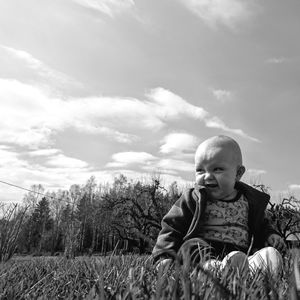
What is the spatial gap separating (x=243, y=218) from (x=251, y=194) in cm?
26

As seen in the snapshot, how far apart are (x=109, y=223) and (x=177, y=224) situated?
26.5m

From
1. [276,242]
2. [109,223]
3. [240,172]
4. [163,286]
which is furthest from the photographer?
[109,223]

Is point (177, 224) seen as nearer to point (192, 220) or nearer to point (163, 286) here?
point (192, 220)

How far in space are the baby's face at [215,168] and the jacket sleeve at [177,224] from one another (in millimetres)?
185

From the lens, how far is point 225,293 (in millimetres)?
779

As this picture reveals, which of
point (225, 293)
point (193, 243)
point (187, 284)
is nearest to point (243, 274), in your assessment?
point (225, 293)

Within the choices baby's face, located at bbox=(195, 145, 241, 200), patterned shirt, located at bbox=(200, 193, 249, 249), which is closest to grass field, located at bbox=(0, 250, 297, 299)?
patterned shirt, located at bbox=(200, 193, 249, 249)

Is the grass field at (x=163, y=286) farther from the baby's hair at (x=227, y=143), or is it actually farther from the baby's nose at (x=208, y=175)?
the baby's hair at (x=227, y=143)

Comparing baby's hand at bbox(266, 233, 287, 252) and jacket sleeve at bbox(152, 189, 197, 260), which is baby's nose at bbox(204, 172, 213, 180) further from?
baby's hand at bbox(266, 233, 287, 252)

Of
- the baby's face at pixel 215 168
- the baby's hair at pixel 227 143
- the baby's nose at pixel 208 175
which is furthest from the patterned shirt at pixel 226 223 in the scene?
the baby's hair at pixel 227 143

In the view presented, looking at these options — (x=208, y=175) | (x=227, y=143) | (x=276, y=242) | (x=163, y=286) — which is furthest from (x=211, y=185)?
(x=163, y=286)

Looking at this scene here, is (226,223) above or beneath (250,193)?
beneath

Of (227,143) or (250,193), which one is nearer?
(227,143)

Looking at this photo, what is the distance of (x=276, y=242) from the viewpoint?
112 inches
